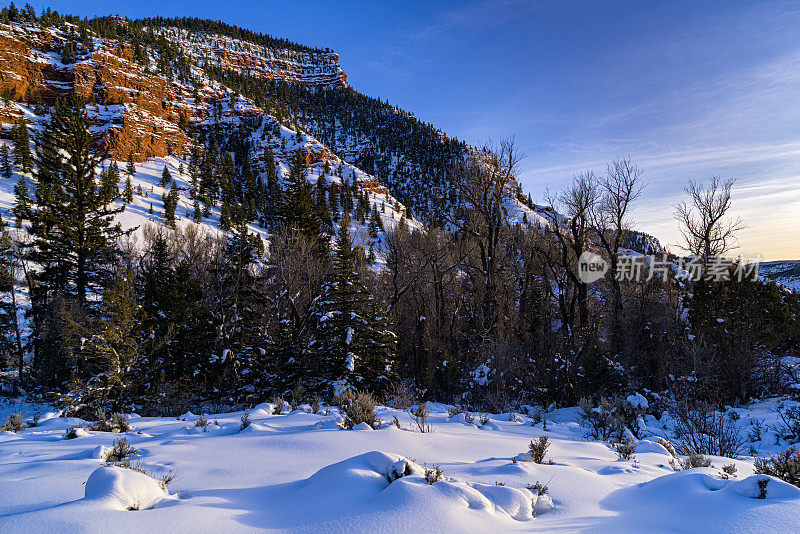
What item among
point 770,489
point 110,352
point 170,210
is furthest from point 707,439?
point 170,210

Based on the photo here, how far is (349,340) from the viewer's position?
14602mm

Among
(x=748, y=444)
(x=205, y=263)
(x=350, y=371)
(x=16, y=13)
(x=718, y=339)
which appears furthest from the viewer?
(x=16, y=13)

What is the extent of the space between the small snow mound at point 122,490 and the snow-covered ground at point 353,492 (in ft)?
0.03

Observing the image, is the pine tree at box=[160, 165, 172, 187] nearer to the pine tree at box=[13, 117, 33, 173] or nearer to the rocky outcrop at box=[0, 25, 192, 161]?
the rocky outcrop at box=[0, 25, 192, 161]

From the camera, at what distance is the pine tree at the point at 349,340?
14.8m

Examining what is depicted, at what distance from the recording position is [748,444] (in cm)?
882

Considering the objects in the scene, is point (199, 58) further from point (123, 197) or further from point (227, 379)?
point (227, 379)

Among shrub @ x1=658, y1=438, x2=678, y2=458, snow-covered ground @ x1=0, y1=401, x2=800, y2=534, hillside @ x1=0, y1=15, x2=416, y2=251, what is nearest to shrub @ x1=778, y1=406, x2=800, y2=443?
shrub @ x1=658, y1=438, x2=678, y2=458

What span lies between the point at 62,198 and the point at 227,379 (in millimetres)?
14882

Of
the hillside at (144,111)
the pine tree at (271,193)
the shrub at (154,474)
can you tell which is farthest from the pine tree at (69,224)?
the hillside at (144,111)

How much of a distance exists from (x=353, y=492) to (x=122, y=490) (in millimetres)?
1732

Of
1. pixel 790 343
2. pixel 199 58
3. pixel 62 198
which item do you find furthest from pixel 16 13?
pixel 790 343

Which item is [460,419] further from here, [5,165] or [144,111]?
[144,111]

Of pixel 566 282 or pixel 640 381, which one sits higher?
pixel 566 282
